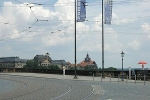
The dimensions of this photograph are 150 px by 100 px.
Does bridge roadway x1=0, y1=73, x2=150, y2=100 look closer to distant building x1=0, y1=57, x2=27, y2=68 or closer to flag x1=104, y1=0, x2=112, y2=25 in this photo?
flag x1=104, y1=0, x2=112, y2=25

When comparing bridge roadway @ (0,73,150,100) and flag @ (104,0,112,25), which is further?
flag @ (104,0,112,25)

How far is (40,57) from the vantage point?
575 feet

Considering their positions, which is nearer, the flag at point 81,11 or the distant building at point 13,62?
the flag at point 81,11

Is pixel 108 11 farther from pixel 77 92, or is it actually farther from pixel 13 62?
pixel 13 62

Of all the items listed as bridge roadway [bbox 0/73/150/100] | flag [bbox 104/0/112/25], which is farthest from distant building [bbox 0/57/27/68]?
bridge roadway [bbox 0/73/150/100]

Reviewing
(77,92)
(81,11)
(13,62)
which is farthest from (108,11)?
(13,62)

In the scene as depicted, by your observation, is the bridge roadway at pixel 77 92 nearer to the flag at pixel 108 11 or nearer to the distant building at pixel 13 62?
the flag at pixel 108 11

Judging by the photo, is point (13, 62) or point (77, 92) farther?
point (13, 62)

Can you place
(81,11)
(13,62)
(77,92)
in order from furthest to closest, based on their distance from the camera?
1. (13,62)
2. (81,11)
3. (77,92)

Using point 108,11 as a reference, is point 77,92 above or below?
below

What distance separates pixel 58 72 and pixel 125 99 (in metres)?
43.4

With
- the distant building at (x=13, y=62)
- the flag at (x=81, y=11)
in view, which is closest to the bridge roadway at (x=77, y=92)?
the flag at (x=81, y=11)

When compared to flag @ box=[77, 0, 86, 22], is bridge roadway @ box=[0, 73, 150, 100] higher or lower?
lower

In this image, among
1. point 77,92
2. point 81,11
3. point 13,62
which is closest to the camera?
point 77,92
